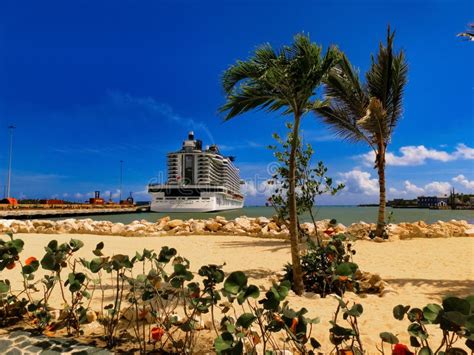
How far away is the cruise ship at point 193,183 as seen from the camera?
45281 mm

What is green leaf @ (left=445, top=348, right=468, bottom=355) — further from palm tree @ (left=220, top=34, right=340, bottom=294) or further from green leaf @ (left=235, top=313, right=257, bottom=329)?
palm tree @ (left=220, top=34, right=340, bottom=294)

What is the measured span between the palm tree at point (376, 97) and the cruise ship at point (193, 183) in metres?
36.1

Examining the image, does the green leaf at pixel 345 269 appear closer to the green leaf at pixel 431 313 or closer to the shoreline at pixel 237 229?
the green leaf at pixel 431 313

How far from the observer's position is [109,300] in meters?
3.53

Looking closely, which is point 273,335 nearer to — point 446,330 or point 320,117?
point 446,330

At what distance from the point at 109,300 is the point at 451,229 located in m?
11.6

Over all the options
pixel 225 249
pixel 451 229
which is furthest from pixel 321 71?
pixel 451 229

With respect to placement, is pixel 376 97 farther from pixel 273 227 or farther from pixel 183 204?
pixel 183 204

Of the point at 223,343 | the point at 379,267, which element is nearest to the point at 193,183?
the point at 379,267

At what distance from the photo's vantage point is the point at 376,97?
9.89 meters

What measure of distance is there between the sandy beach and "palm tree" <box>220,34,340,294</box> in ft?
3.30

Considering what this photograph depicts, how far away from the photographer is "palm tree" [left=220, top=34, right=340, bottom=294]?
13.3 feet

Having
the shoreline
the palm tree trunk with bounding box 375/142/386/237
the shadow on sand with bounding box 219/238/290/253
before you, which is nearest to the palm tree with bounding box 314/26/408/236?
the palm tree trunk with bounding box 375/142/386/237

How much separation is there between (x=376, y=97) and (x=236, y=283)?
987cm
